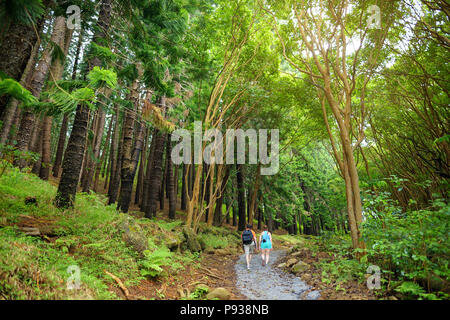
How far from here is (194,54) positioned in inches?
360

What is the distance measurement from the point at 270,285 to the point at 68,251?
472 cm

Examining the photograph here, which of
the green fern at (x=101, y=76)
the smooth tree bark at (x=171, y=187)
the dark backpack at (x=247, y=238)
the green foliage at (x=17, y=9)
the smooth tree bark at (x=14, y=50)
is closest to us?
the green foliage at (x=17, y=9)

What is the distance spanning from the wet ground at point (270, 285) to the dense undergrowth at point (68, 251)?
182 centimetres

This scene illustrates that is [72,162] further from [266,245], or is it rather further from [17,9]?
[266,245]

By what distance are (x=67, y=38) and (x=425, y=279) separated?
15953mm

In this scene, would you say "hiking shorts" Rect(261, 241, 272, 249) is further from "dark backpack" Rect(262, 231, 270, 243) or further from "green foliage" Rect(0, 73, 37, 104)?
"green foliage" Rect(0, 73, 37, 104)

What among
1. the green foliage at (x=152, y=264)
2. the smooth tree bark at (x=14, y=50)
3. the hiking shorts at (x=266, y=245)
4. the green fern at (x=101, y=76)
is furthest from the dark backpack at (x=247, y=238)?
the smooth tree bark at (x=14, y=50)

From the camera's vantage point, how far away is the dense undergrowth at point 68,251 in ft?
9.77

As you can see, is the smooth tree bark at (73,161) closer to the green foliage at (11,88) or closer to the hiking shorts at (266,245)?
the green foliage at (11,88)

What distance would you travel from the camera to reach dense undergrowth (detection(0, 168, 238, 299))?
9.77 ft

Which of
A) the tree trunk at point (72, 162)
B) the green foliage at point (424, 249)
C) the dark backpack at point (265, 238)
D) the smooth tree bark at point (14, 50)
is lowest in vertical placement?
the dark backpack at point (265, 238)

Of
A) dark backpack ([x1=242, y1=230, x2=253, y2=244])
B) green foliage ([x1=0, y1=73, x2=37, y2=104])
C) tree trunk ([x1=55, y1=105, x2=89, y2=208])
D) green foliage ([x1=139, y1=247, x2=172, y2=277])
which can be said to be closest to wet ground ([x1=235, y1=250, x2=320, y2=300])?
dark backpack ([x1=242, y1=230, x2=253, y2=244])
